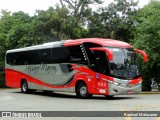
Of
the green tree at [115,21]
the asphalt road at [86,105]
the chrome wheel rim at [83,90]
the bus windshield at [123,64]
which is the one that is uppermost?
the green tree at [115,21]

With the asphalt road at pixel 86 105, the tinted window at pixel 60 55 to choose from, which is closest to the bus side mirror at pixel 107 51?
the asphalt road at pixel 86 105

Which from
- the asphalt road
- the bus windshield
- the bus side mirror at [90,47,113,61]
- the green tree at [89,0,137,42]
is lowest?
the asphalt road

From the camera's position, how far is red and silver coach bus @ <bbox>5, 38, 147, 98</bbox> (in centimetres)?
1964

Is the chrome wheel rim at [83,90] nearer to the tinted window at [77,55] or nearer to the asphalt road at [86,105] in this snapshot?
the asphalt road at [86,105]

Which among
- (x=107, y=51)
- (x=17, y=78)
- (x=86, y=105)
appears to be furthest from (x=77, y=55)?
(x=17, y=78)

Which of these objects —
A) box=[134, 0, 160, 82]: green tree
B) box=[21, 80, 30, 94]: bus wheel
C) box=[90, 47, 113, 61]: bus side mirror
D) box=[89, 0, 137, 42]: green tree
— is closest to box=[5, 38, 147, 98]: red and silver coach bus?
box=[90, 47, 113, 61]: bus side mirror

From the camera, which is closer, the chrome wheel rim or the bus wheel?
the chrome wheel rim

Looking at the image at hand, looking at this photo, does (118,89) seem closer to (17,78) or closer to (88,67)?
(88,67)

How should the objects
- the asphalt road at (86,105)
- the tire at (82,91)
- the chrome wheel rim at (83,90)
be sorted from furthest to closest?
1. the chrome wheel rim at (83,90)
2. the tire at (82,91)
3. the asphalt road at (86,105)

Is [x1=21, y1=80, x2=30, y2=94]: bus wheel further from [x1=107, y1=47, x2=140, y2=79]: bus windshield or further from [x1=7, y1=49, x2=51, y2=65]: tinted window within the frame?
[x1=107, y1=47, x2=140, y2=79]: bus windshield

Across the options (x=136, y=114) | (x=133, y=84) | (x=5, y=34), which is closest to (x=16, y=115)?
(x=136, y=114)

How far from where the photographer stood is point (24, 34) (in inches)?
1665

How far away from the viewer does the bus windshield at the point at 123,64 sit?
19641mm

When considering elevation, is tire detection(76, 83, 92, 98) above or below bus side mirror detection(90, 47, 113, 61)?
below
